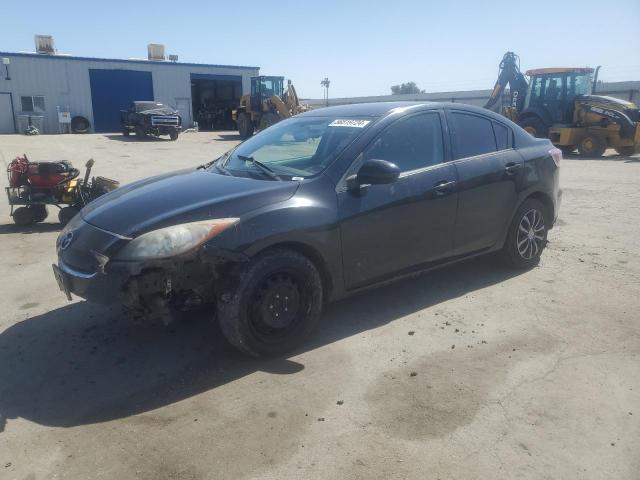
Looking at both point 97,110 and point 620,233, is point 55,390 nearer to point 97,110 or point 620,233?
point 620,233

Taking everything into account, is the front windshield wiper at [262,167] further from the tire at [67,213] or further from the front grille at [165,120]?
the front grille at [165,120]

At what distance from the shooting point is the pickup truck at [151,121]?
25.8 meters

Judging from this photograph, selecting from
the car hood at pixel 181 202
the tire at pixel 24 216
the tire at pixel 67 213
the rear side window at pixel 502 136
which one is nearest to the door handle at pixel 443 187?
Answer: the rear side window at pixel 502 136

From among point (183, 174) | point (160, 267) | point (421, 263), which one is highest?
point (183, 174)

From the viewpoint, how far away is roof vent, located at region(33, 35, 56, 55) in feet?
115

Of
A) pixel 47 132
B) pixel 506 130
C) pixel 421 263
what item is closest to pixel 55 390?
pixel 421 263

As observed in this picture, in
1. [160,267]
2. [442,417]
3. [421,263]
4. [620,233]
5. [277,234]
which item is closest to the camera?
[442,417]

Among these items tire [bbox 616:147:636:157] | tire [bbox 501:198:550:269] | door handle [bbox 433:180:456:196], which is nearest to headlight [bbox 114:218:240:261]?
door handle [bbox 433:180:456:196]

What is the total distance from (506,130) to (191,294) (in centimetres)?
345

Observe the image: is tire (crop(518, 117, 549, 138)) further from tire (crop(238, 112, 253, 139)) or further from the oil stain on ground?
the oil stain on ground

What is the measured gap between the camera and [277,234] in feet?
10.9

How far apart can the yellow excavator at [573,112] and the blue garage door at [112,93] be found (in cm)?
2532

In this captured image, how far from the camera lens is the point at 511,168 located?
4777 millimetres

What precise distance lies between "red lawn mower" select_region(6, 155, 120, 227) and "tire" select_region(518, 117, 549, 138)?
53.6ft
